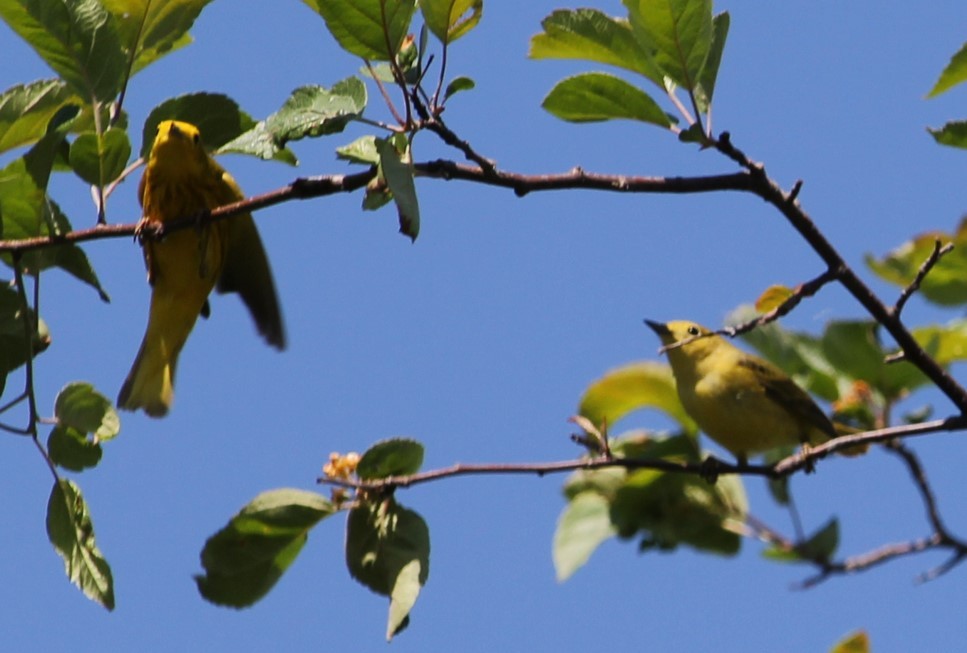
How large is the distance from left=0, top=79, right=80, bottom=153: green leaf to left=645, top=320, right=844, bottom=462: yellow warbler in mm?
2645

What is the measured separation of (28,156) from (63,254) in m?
0.22

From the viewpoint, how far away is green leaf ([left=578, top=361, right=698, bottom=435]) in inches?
149

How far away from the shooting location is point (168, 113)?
266 centimetres

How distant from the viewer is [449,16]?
2.29 m

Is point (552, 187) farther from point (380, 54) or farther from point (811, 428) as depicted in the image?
point (811, 428)

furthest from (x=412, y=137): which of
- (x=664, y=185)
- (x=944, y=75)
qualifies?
(x=944, y=75)

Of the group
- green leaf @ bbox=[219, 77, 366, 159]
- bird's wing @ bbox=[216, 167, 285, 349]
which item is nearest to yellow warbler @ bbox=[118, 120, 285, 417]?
bird's wing @ bbox=[216, 167, 285, 349]

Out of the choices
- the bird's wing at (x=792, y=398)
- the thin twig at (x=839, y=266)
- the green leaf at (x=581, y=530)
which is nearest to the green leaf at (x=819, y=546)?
the green leaf at (x=581, y=530)

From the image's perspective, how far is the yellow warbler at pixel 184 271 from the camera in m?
4.00

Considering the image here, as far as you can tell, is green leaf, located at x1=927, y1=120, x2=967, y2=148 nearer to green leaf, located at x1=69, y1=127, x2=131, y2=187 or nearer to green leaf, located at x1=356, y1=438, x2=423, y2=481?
green leaf, located at x1=356, y1=438, x2=423, y2=481

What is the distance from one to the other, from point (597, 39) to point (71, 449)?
4.06ft

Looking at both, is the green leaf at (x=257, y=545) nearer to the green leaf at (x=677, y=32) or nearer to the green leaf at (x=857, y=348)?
the green leaf at (x=677, y=32)

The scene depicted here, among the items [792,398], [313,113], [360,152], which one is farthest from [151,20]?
[792,398]

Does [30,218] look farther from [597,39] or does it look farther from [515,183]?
[597,39]
